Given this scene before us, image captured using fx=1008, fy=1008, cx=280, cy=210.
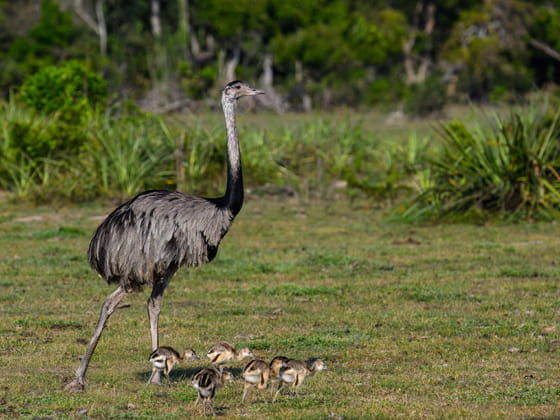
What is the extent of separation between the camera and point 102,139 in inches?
822

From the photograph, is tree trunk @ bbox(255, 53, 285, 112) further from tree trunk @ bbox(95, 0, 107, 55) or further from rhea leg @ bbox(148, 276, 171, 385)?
rhea leg @ bbox(148, 276, 171, 385)

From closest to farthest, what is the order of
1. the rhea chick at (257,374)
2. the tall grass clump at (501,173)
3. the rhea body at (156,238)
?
1. the rhea chick at (257,374)
2. the rhea body at (156,238)
3. the tall grass clump at (501,173)

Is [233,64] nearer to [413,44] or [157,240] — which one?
[413,44]

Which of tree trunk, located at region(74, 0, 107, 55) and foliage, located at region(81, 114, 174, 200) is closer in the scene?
foliage, located at region(81, 114, 174, 200)

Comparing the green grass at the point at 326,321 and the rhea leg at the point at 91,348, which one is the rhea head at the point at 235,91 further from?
the green grass at the point at 326,321

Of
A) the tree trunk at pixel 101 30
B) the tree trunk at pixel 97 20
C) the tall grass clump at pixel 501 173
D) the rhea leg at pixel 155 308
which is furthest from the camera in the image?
the tree trunk at pixel 97 20

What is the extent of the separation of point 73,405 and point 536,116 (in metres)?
13.4

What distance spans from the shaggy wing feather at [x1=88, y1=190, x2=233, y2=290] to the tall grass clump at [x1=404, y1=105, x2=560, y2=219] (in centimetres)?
1048

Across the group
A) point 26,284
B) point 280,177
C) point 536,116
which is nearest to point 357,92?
point 280,177

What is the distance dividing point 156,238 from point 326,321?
3214 mm

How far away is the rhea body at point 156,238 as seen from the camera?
8312 millimetres

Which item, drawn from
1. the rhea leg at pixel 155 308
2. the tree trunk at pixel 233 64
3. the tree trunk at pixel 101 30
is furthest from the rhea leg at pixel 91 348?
the tree trunk at pixel 101 30

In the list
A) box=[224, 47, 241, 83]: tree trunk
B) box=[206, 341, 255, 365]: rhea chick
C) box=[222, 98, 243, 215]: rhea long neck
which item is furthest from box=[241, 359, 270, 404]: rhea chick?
box=[224, 47, 241, 83]: tree trunk

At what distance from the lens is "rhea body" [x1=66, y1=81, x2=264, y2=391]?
8312mm
